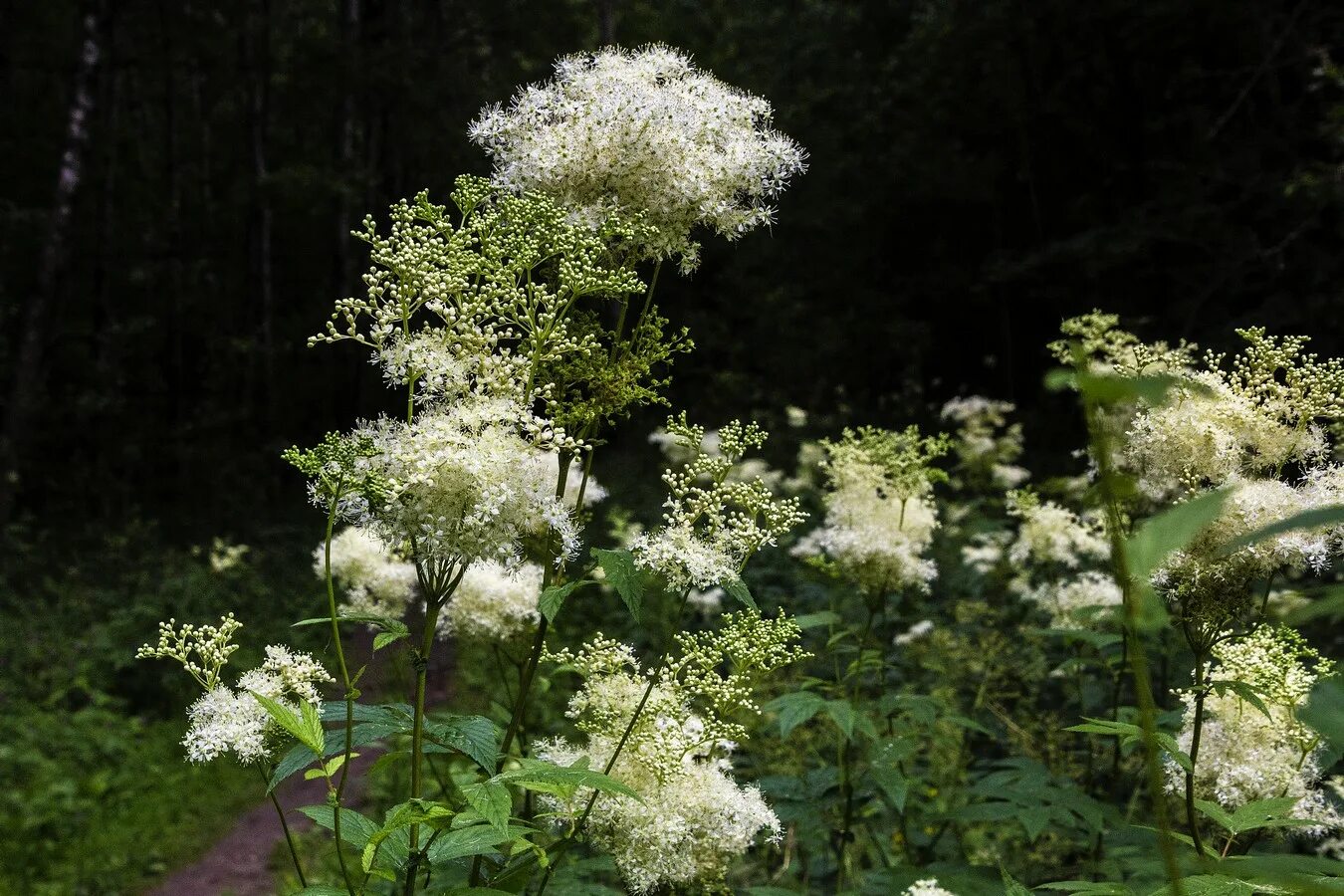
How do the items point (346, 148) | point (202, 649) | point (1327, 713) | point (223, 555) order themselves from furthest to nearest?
1. point (346, 148)
2. point (223, 555)
3. point (202, 649)
4. point (1327, 713)

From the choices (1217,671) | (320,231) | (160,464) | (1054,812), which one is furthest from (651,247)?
(320,231)

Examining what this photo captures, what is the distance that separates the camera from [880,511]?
10.7 ft

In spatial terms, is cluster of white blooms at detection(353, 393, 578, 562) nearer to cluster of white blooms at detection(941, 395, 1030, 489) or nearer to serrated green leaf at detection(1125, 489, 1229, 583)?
serrated green leaf at detection(1125, 489, 1229, 583)

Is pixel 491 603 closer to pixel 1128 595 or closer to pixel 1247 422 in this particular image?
pixel 1247 422

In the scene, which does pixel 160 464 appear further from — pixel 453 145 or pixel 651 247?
pixel 651 247

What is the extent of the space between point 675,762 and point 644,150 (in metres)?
1.24

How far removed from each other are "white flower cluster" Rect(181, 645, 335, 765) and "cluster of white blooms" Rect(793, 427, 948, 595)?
189cm

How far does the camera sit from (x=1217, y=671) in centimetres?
214

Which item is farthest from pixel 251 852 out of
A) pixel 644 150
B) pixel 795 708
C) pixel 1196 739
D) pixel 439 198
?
pixel 439 198

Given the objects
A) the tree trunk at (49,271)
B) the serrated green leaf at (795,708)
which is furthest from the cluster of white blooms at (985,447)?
the tree trunk at (49,271)

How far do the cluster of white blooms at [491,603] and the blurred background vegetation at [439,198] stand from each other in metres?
5.27

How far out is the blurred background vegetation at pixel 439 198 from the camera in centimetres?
955

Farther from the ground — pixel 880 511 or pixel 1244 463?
pixel 880 511

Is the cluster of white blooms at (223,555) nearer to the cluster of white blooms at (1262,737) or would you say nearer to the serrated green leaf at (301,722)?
the serrated green leaf at (301,722)
